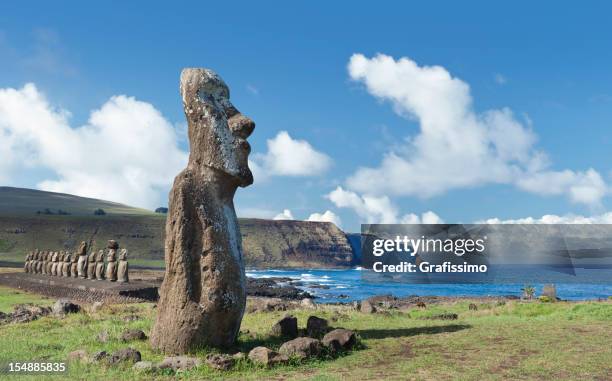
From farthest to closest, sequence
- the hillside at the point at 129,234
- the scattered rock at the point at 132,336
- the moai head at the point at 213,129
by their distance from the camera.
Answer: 1. the hillside at the point at 129,234
2. the scattered rock at the point at 132,336
3. the moai head at the point at 213,129

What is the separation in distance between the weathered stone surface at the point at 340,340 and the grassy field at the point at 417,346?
0.25 m

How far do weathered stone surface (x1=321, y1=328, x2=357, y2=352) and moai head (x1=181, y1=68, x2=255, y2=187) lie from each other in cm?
364

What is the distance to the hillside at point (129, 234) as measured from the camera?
4619 inches

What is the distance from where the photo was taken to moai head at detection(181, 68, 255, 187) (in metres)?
11.6

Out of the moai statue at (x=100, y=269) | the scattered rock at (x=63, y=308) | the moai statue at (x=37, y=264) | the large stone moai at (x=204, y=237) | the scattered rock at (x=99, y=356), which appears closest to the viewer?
the scattered rock at (x=99, y=356)

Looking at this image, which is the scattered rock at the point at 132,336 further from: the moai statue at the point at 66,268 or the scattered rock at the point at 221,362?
the moai statue at the point at 66,268

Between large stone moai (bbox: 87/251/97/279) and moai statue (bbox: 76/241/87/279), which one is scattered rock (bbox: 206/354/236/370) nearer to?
large stone moai (bbox: 87/251/97/279)

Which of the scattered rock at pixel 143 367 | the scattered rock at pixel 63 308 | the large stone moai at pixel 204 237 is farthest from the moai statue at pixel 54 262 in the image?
the scattered rock at pixel 143 367

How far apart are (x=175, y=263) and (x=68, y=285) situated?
23207 mm

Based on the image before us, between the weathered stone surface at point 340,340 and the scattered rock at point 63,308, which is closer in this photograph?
the weathered stone surface at point 340,340

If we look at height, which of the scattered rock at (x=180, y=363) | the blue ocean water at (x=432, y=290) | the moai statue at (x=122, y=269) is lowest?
the blue ocean water at (x=432, y=290)

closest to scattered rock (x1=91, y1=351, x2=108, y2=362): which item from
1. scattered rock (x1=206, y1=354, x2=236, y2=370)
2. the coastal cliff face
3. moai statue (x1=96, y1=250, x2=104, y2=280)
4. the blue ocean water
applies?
scattered rock (x1=206, y1=354, x2=236, y2=370)

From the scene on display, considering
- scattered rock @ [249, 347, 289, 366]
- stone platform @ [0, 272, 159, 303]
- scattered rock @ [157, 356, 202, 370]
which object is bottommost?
stone platform @ [0, 272, 159, 303]

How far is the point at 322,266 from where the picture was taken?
170 metres
